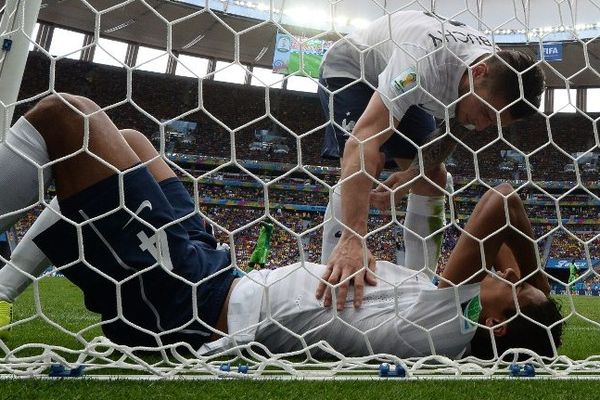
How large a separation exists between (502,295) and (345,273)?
0.96 feet

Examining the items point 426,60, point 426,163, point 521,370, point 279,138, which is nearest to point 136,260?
point 521,370

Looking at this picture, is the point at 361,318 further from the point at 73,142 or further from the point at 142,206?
the point at 73,142

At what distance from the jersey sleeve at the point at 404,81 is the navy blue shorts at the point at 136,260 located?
0.51m

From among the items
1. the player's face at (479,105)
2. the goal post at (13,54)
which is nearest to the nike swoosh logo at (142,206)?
the goal post at (13,54)

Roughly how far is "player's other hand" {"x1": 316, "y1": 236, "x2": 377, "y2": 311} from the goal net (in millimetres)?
13

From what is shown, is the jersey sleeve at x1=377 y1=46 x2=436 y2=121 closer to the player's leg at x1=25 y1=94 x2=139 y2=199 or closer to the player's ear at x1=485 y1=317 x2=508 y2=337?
the player's ear at x1=485 y1=317 x2=508 y2=337

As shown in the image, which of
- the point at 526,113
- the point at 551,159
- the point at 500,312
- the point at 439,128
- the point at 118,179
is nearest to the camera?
the point at 118,179

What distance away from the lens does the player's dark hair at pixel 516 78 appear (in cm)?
120

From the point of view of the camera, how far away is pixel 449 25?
1332 mm

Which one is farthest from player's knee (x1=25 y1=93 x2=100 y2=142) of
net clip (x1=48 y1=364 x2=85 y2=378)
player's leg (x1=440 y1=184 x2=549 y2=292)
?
player's leg (x1=440 y1=184 x2=549 y2=292)

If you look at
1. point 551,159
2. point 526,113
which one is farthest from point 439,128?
point 551,159

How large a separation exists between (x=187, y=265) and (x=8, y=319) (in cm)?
58

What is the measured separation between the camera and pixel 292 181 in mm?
12156

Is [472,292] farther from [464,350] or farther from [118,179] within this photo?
[118,179]
